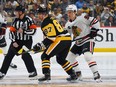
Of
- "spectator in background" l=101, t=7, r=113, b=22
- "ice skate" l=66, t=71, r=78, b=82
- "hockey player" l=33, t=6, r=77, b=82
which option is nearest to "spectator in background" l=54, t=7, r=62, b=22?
"spectator in background" l=101, t=7, r=113, b=22

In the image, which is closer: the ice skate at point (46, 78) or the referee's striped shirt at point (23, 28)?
the ice skate at point (46, 78)

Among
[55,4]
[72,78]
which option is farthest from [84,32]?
[55,4]

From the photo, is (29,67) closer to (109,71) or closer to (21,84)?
(21,84)

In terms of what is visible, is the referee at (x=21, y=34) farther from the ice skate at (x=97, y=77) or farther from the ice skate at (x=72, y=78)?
the ice skate at (x=97, y=77)

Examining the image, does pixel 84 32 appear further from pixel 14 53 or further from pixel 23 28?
pixel 14 53

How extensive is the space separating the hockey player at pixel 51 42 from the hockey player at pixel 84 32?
0.30 m

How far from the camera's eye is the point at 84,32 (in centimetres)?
894

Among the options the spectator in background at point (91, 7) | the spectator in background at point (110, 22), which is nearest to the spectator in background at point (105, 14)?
the spectator in background at point (110, 22)

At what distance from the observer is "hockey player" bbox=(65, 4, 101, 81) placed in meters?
8.71

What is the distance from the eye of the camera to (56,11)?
16219 mm

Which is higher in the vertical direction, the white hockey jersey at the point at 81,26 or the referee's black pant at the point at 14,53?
the white hockey jersey at the point at 81,26

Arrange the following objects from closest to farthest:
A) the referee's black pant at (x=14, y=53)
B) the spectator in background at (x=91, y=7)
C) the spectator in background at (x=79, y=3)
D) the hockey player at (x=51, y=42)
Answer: the hockey player at (x=51, y=42), the referee's black pant at (x=14, y=53), the spectator in background at (x=91, y=7), the spectator in background at (x=79, y=3)

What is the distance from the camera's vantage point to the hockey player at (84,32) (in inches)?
343

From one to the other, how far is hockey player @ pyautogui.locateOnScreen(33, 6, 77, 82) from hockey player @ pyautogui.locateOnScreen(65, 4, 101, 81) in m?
0.30
